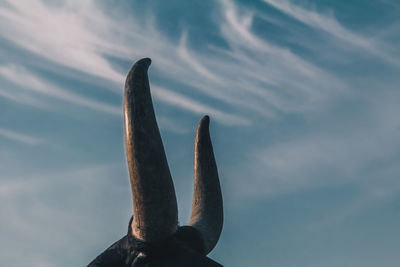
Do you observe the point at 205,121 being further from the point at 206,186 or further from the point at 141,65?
the point at 141,65

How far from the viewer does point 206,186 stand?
23.0ft

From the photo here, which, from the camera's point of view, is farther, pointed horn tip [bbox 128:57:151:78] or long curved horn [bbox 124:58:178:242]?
pointed horn tip [bbox 128:57:151:78]

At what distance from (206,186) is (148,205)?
2059mm

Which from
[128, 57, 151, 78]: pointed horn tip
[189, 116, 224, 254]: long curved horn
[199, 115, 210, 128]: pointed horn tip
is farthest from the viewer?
[199, 115, 210, 128]: pointed horn tip

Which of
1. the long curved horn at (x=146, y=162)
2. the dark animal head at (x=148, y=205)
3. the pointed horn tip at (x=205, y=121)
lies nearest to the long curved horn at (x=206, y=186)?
the pointed horn tip at (x=205, y=121)

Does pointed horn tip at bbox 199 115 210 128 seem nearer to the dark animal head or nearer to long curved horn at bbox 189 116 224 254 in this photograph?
long curved horn at bbox 189 116 224 254

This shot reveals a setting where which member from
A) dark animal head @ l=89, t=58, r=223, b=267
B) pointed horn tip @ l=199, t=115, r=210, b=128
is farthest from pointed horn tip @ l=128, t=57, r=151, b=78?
pointed horn tip @ l=199, t=115, r=210, b=128

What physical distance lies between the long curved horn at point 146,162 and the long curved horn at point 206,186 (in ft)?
5.81

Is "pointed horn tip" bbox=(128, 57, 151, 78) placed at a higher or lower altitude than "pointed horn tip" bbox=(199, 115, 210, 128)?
lower

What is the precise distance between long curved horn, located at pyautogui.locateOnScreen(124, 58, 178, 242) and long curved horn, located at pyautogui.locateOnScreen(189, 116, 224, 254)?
1771 mm

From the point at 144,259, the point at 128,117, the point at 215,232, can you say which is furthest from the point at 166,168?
the point at 215,232

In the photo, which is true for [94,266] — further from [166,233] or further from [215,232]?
[215,232]

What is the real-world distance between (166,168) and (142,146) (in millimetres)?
334

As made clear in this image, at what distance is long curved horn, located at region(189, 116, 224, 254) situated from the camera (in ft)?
22.8
